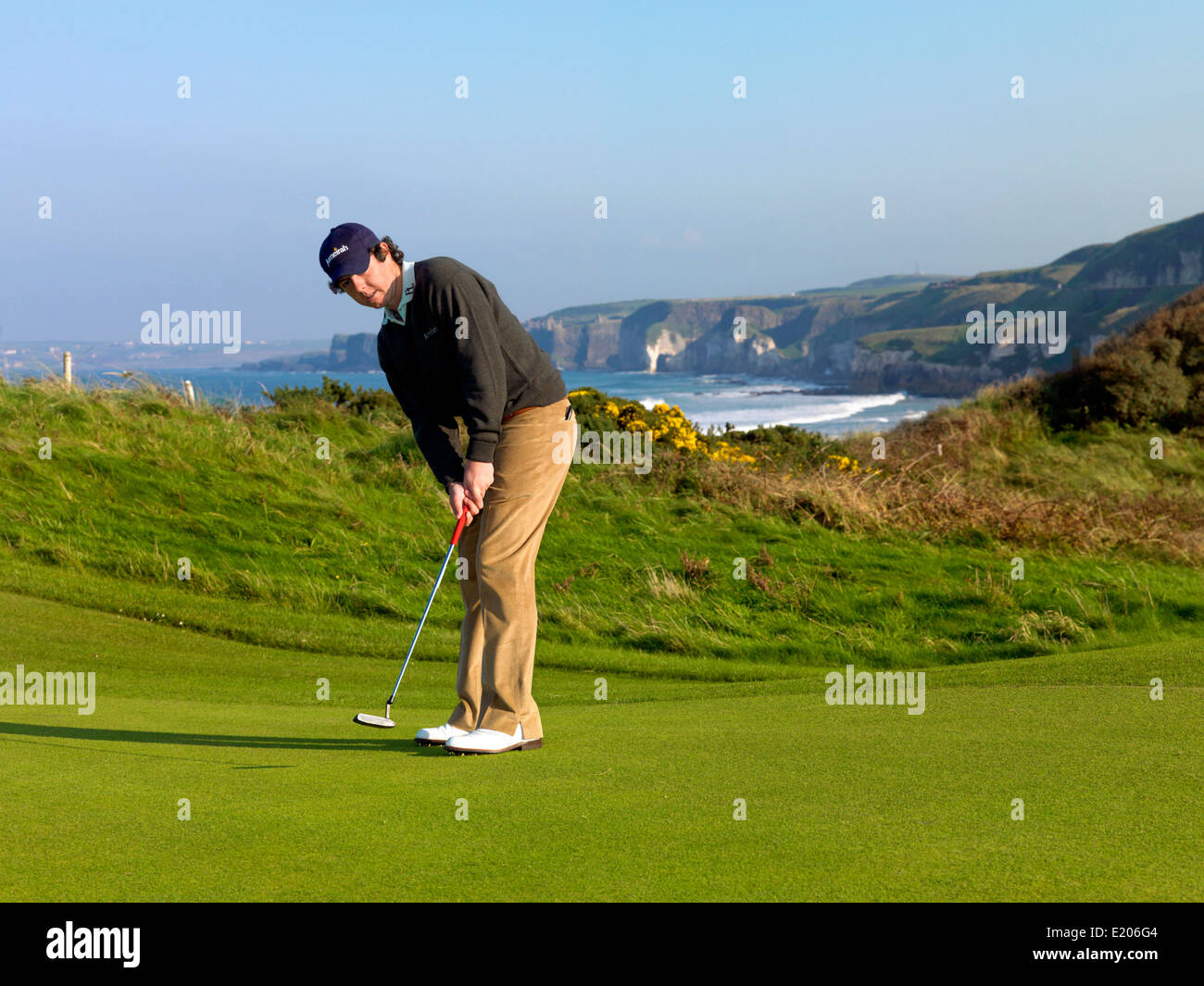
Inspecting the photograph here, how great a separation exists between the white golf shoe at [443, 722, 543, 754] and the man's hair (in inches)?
78.7

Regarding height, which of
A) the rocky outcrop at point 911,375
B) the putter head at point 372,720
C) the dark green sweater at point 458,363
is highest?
the rocky outcrop at point 911,375

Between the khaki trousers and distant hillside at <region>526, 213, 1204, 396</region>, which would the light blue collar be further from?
distant hillside at <region>526, 213, 1204, 396</region>

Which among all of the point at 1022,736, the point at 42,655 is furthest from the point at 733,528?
the point at 1022,736

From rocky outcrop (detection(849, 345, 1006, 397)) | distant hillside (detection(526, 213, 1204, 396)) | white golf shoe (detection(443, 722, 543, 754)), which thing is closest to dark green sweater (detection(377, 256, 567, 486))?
white golf shoe (detection(443, 722, 543, 754))

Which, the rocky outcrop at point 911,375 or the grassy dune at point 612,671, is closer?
the grassy dune at point 612,671

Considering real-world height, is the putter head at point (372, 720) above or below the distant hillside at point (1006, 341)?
below

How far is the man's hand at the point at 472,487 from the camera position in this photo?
4422 millimetres

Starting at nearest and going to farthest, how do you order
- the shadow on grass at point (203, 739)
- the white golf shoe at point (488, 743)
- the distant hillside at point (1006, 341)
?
the white golf shoe at point (488, 743)
the shadow on grass at point (203, 739)
the distant hillside at point (1006, 341)

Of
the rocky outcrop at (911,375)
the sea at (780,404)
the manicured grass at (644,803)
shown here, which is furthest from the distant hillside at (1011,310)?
the manicured grass at (644,803)

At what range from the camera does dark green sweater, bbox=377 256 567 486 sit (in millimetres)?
4359

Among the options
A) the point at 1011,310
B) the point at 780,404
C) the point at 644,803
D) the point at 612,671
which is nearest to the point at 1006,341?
the point at 1011,310

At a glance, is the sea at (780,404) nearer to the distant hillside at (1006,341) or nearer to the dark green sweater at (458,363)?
the distant hillside at (1006,341)
